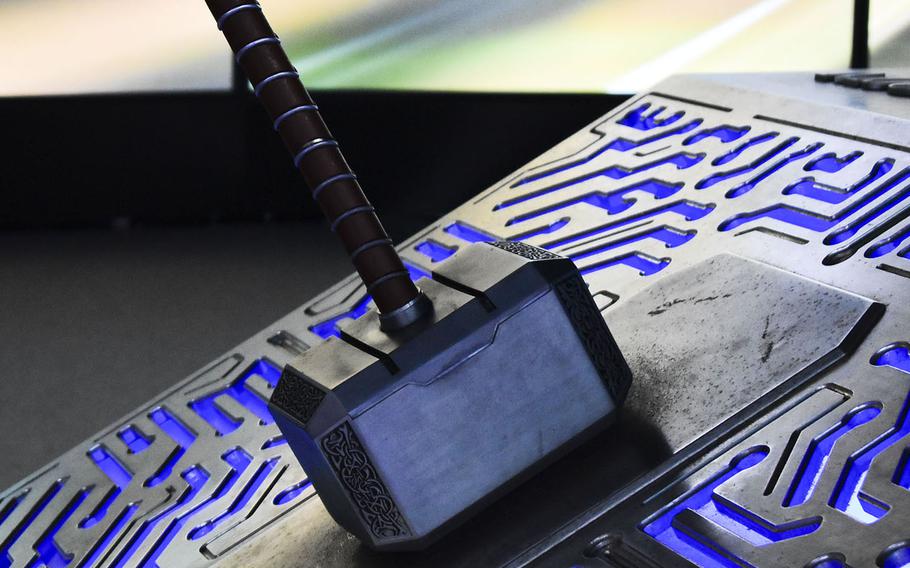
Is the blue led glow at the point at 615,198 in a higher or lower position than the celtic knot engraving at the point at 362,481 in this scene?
lower

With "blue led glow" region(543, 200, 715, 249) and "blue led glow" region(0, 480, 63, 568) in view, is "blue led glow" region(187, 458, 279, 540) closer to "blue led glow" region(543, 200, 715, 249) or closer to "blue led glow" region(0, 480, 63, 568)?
"blue led glow" region(0, 480, 63, 568)

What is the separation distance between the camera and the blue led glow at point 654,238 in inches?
54.3

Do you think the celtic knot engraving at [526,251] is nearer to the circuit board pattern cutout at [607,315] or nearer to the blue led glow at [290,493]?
the circuit board pattern cutout at [607,315]

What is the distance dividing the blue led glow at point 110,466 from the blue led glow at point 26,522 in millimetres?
63

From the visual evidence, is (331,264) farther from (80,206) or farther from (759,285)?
(759,285)

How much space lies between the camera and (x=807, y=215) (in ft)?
Answer: 4.29

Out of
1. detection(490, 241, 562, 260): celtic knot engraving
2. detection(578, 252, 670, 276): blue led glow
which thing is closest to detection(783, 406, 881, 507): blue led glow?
detection(490, 241, 562, 260): celtic knot engraving

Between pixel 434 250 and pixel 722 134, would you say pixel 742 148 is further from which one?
pixel 434 250

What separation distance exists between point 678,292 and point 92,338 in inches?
80.2

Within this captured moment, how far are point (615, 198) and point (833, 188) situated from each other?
353 millimetres

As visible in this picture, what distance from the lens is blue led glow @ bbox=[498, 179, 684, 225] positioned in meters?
1.55

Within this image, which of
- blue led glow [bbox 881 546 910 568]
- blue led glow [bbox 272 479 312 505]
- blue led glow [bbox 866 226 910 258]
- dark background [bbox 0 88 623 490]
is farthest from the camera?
dark background [bbox 0 88 623 490]

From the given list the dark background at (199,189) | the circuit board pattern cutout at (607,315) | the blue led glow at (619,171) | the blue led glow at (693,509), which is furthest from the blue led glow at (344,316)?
the dark background at (199,189)

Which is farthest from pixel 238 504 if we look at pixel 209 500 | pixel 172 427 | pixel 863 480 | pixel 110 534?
pixel 863 480
